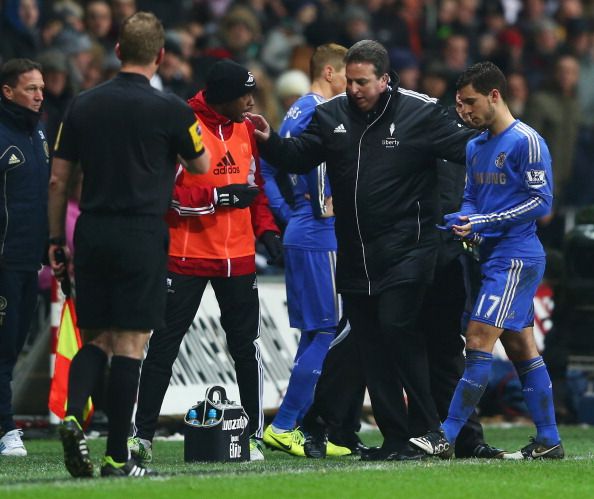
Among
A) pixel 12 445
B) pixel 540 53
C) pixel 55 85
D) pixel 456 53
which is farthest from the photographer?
pixel 540 53

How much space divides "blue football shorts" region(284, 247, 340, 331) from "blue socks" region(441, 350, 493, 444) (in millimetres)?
1389

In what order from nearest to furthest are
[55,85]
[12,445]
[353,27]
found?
[12,445] → [55,85] → [353,27]

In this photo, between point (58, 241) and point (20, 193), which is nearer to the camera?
point (58, 241)

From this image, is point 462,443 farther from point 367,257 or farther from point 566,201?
point 566,201

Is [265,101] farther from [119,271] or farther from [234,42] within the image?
[119,271]

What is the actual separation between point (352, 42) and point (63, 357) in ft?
25.5

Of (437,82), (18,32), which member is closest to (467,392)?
(18,32)

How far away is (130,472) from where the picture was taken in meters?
7.38

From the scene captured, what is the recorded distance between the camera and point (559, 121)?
18.2 metres

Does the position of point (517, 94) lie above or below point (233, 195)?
above

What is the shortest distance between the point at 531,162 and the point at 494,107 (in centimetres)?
40

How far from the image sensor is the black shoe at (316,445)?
9.61 m

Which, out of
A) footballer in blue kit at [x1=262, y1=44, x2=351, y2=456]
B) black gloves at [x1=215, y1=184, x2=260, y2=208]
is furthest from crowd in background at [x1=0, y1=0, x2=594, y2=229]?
black gloves at [x1=215, y1=184, x2=260, y2=208]

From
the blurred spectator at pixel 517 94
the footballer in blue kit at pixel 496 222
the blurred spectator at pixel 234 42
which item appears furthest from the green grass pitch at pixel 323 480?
the blurred spectator at pixel 517 94
